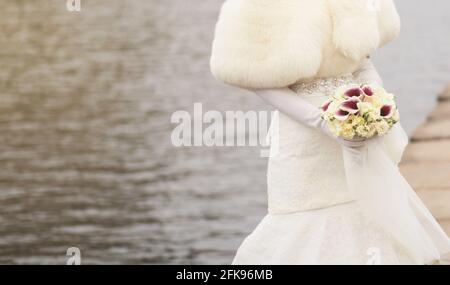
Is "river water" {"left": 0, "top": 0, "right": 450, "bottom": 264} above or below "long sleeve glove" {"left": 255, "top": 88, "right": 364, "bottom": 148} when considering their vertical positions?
above

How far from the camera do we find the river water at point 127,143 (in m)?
6.96

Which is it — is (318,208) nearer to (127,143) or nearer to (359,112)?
(359,112)

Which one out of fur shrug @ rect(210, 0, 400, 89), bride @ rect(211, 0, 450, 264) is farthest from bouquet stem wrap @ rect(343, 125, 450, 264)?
fur shrug @ rect(210, 0, 400, 89)

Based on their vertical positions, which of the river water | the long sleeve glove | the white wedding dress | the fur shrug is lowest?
the white wedding dress

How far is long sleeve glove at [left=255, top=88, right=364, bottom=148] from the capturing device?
333cm

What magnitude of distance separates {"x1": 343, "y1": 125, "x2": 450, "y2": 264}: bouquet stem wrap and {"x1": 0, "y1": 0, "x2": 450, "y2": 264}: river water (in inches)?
117

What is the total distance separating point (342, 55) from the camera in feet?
11.2

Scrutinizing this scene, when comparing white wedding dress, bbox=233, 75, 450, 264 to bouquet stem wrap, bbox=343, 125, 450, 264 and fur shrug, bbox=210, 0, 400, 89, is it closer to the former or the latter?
bouquet stem wrap, bbox=343, 125, 450, 264

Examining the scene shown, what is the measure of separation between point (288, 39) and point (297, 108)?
223 millimetres

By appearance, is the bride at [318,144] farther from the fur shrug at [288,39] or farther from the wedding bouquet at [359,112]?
the wedding bouquet at [359,112]

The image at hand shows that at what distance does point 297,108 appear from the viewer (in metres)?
3.37

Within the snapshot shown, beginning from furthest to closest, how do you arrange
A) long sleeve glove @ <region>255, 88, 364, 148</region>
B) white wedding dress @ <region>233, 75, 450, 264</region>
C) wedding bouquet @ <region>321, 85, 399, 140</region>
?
white wedding dress @ <region>233, 75, 450, 264</region>, long sleeve glove @ <region>255, 88, 364, 148</region>, wedding bouquet @ <region>321, 85, 399, 140</region>

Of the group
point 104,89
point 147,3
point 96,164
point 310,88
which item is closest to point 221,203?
point 96,164

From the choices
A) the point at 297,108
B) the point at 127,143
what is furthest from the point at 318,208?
the point at 127,143
